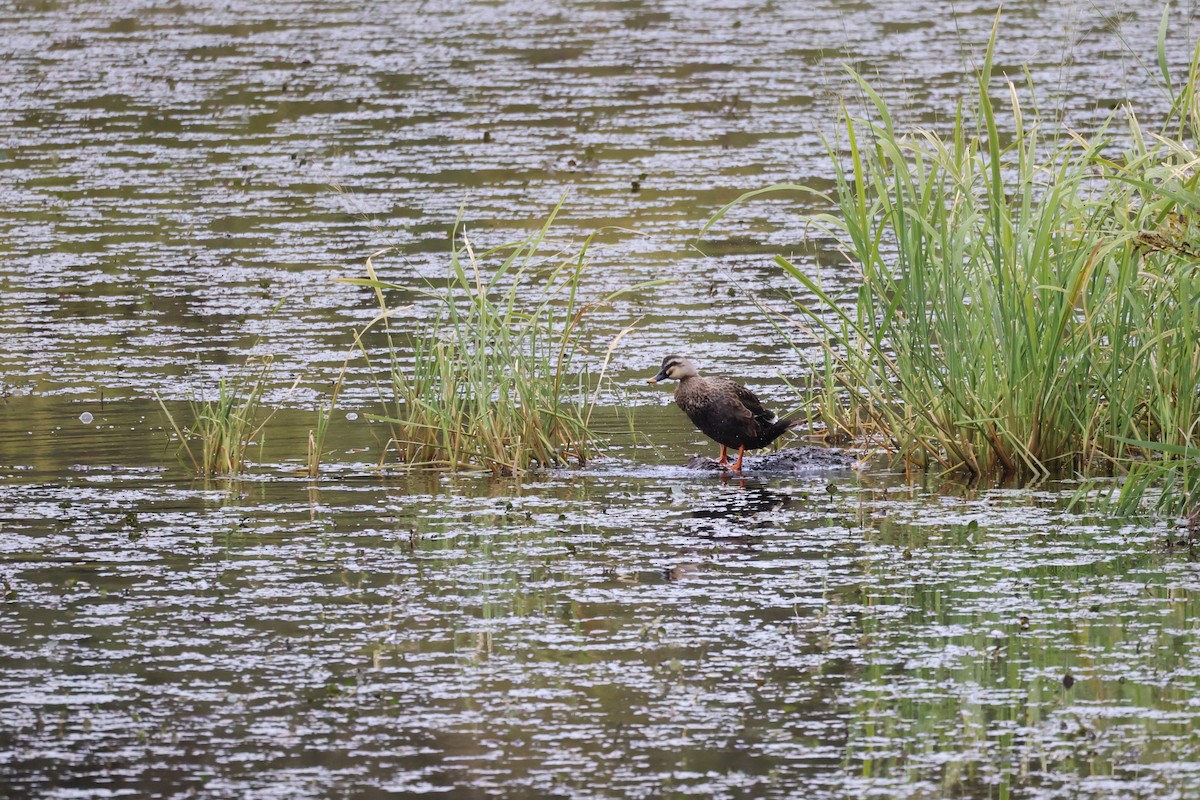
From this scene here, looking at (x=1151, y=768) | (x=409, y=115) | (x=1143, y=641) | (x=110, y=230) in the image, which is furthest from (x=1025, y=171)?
(x=409, y=115)

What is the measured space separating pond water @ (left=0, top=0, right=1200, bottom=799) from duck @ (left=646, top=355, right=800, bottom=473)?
288 millimetres

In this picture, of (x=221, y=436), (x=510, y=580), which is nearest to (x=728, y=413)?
(x=221, y=436)

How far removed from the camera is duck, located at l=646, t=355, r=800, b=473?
10.3 m

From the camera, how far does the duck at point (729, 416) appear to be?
10289 millimetres

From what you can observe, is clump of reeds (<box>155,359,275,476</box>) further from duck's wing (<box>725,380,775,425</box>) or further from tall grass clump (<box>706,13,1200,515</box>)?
tall grass clump (<box>706,13,1200,515</box>)

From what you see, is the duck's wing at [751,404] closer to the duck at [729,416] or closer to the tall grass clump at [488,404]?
the duck at [729,416]

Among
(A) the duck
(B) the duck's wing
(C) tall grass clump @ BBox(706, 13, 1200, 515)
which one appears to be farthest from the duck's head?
(C) tall grass clump @ BBox(706, 13, 1200, 515)

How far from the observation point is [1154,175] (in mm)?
8312

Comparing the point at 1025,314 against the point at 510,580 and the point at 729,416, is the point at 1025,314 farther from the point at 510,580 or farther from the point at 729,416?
the point at 510,580

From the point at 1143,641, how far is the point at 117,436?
6.10m

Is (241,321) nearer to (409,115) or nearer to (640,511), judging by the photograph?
(640,511)

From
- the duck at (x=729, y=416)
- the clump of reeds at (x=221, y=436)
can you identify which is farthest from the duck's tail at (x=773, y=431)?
the clump of reeds at (x=221, y=436)

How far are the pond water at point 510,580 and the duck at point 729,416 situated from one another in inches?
11.3

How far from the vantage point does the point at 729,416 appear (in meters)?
10.3
